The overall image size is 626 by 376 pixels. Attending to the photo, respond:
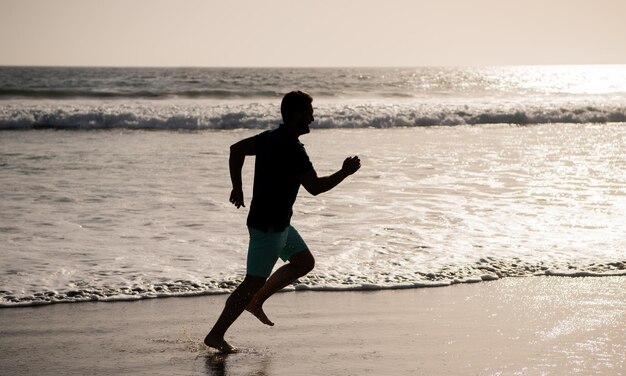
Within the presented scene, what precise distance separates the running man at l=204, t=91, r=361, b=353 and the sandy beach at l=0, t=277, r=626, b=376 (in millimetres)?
426

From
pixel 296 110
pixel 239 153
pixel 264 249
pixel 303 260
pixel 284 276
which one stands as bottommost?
pixel 284 276

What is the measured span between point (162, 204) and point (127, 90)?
3741cm

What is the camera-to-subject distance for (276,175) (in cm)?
537

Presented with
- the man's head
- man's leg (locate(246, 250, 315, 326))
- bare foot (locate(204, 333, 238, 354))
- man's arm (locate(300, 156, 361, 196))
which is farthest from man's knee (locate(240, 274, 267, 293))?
the man's head

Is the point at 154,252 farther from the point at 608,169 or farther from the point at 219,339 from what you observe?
the point at 608,169

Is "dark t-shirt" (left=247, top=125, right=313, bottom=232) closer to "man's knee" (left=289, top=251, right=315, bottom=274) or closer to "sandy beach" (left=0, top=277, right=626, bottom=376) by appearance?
"man's knee" (left=289, top=251, right=315, bottom=274)

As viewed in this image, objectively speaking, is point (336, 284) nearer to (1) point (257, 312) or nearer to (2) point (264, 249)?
(1) point (257, 312)

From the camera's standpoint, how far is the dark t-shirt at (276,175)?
5289 mm

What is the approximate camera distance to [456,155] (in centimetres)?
1900

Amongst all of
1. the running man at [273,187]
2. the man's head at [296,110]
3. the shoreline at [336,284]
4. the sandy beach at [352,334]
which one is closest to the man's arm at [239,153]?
the running man at [273,187]

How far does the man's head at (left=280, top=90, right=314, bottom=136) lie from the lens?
5258 mm

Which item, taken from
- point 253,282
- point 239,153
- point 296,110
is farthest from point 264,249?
point 296,110

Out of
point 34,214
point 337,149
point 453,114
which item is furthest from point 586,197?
point 453,114

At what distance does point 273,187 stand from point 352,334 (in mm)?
1400
